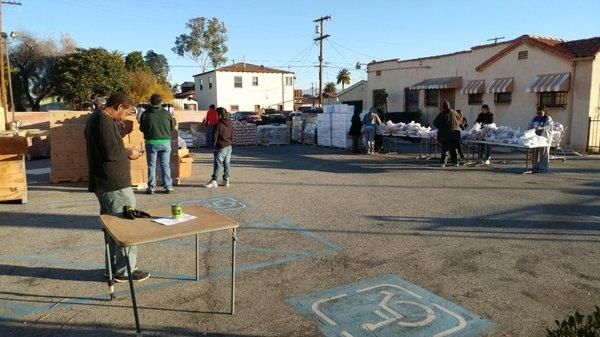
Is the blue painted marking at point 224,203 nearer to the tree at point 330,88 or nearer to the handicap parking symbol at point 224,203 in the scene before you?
the handicap parking symbol at point 224,203

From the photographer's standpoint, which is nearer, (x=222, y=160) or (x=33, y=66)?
(x=222, y=160)

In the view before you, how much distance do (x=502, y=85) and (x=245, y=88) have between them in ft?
109

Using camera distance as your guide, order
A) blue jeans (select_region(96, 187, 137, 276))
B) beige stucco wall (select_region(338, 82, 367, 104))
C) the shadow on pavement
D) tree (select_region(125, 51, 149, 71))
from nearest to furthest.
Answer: the shadow on pavement, blue jeans (select_region(96, 187, 137, 276)), beige stucco wall (select_region(338, 82, 367, 104)), tree (select_region(125, 51, 149, 71))

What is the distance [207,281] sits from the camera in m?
4.86

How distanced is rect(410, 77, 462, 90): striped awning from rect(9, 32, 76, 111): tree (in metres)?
32.1

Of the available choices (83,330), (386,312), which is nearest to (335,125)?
(386,312)

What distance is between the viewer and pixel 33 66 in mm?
40219

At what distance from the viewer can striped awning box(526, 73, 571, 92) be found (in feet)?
56.5

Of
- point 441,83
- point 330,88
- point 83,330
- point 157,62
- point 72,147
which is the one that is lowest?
point 83,330

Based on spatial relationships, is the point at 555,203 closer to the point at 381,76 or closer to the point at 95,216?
the point at 95,216

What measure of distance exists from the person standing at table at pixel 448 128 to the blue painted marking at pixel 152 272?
763 centimetres

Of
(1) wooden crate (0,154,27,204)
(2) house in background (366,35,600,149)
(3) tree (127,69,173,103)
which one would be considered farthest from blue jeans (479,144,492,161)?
(3) tree (127,69,173,103)

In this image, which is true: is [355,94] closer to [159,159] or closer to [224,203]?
[159,159]

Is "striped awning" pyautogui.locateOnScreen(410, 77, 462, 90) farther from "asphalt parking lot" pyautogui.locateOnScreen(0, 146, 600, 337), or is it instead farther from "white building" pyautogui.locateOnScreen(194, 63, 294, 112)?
"white building" pyautogui.locateOnScreen(194, 63, 294, 112)
